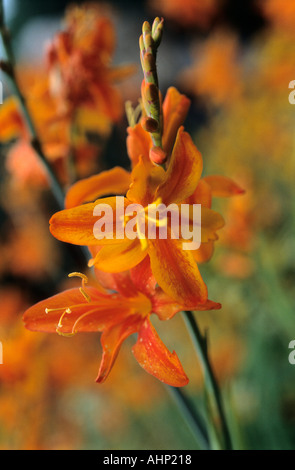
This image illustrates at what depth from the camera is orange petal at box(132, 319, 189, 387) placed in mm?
312

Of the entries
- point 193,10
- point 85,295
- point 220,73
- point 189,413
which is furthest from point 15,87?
point 193,10

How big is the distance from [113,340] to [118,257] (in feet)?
0.26

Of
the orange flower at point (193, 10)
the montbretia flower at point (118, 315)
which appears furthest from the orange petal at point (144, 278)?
the orange flower at point (193, 10)

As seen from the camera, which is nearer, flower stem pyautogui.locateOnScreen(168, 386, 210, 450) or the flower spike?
the flower spike

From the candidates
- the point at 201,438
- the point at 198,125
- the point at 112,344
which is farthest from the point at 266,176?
the point at 112,344

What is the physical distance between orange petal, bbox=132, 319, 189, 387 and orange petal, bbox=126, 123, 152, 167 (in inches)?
5.3

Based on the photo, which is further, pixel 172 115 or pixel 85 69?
pixel 85 69

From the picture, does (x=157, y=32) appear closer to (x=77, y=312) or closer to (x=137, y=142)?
(x=137, y=142)

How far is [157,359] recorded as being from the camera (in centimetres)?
33

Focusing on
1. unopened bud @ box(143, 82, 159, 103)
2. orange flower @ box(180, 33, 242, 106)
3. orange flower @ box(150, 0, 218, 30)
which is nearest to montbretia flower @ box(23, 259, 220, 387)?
unopened bud @ box(143, 82, 159, 103)

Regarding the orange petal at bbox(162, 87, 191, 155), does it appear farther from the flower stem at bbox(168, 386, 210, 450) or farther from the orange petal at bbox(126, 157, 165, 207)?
the flower stem at bbox(168, 386, 210, 450)

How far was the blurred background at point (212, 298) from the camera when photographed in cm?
79

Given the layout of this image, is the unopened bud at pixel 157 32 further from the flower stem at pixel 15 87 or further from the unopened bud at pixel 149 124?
the flower stem at pixel 15 87
